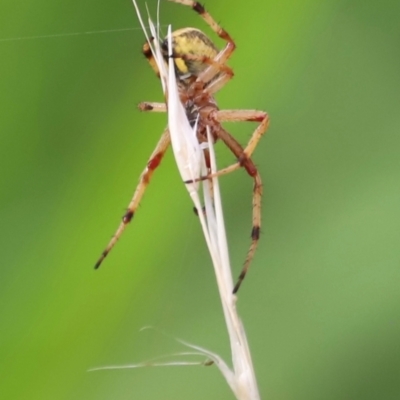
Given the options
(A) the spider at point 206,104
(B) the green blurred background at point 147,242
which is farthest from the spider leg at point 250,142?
(B) the green blurred background at point 147,242

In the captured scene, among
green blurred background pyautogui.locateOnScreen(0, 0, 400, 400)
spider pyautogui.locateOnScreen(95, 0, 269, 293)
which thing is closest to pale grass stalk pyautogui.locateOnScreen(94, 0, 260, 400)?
spider pyautogui.locateOnScreen(95, 0, 269, 293)

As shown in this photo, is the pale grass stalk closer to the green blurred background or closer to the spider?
the spider

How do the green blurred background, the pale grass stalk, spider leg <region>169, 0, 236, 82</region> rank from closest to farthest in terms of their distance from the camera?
the pale grass stalk < spider leg <region>169, 0, 236, 82</region> < the green blurred background

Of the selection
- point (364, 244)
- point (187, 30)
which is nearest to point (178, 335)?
point (364, 244)

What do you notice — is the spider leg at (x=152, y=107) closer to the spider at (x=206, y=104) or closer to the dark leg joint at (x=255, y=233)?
the spider at (x=206, y=104)

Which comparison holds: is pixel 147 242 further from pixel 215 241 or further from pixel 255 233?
pixel 215 241

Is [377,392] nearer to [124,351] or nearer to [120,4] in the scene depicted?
[124,351]
